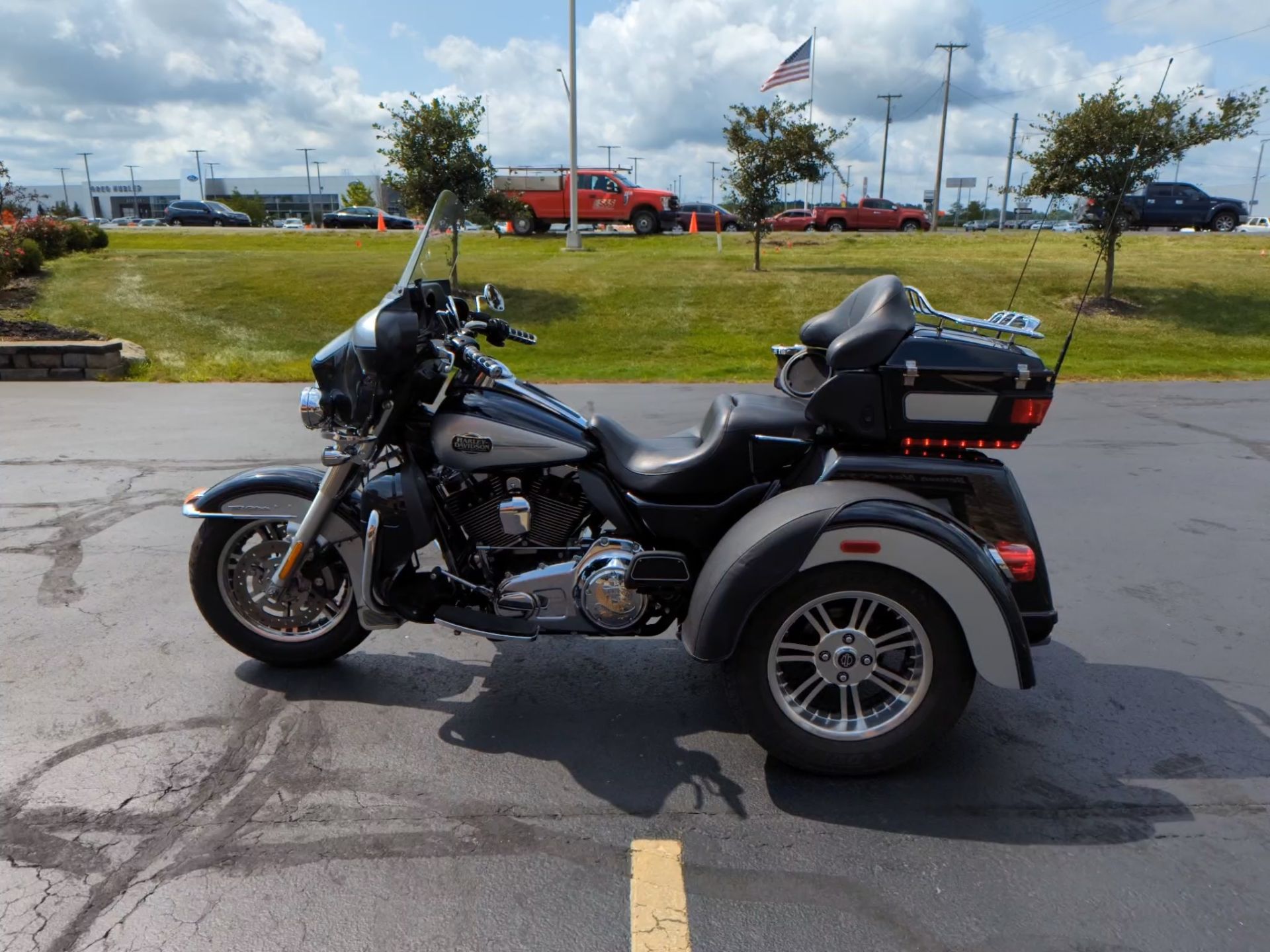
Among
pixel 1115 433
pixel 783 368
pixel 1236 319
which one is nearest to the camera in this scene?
pixel 783 368

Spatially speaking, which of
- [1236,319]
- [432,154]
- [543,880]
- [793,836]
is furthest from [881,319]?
[1236,319]

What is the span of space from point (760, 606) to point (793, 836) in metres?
0.71

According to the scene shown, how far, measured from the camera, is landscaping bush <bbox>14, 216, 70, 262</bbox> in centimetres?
1908

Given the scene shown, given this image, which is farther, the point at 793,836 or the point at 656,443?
the point at 656,443

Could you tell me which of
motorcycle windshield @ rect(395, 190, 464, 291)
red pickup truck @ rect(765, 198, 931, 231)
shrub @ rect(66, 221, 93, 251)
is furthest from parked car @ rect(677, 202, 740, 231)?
motorcycle windshield @ rect(395, 190, 464, 291)

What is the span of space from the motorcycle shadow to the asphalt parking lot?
0.04 feet

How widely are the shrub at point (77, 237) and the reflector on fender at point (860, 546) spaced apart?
2386cm

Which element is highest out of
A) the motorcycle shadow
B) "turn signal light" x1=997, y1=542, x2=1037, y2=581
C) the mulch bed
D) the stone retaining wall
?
"turn signal light" x1=997, y1=542, x2=1037, y2=581

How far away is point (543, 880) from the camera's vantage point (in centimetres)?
253

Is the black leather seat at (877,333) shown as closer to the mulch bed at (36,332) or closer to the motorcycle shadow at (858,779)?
the motorcycle shadow at (858,779)

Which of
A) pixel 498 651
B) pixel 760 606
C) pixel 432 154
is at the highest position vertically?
pixel 432 154

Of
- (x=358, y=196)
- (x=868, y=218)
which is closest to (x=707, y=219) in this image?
(x=868, y=218)

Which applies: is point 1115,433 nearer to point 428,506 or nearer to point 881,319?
point 881,319

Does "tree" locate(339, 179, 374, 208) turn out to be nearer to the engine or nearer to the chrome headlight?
the chrome headlight
